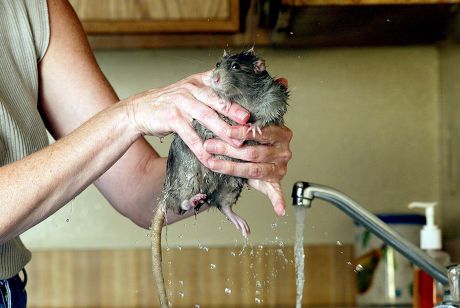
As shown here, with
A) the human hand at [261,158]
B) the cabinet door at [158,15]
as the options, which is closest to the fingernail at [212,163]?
the human hand at [261,158]

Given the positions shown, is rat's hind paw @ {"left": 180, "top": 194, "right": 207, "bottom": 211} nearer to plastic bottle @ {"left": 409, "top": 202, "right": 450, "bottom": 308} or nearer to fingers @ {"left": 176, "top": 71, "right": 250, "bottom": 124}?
fingers @ {"left": 176, "top": 71, "right": 250, "bottom": 124}

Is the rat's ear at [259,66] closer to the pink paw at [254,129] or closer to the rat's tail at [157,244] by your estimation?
the pink paw at [254,129]

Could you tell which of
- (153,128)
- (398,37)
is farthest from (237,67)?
(398,37)

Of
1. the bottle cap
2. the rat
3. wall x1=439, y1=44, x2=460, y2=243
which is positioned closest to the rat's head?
the rat

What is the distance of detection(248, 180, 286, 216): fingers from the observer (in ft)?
3.19

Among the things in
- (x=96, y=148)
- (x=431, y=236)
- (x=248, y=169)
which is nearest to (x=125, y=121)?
(x=96, y=148)

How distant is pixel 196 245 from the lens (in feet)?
7.30

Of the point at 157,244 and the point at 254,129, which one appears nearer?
the point at 254,129

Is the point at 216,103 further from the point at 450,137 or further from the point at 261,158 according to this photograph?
the point at 450,137

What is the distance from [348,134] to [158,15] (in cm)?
62

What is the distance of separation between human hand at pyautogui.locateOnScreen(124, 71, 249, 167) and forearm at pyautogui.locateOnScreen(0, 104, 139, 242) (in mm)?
29

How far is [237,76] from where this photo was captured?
94cm

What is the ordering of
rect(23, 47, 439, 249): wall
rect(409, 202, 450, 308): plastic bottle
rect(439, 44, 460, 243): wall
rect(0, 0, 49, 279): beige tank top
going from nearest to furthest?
rect(0, 0, 49, 279): beige tank top
rect(409, 202, 450, 308): plastic bottle
rect(439, 44, 460, 243): wall
rect(23, 47, 439, 249): wall

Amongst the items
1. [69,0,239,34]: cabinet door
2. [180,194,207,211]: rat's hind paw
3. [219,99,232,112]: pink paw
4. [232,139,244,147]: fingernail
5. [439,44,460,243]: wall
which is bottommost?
[180,194,207,211]: rat's hind paw
